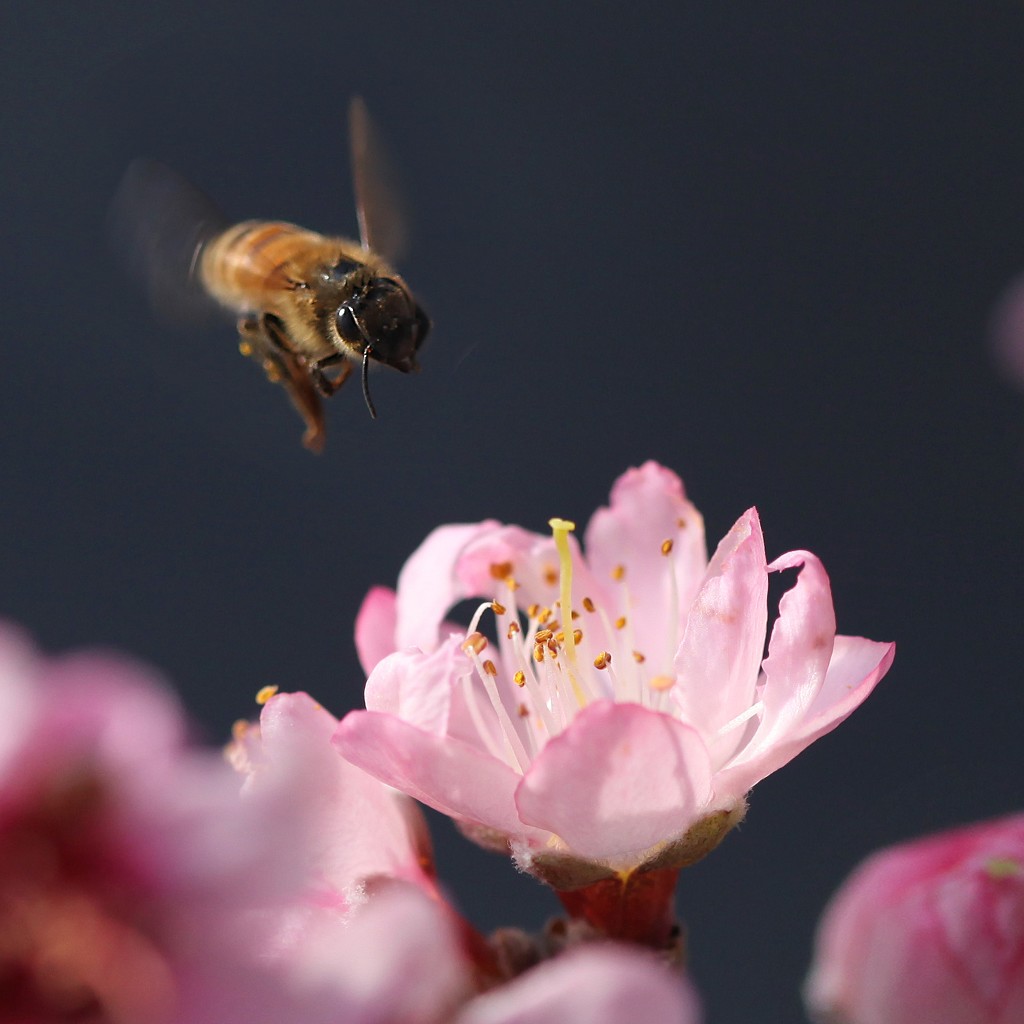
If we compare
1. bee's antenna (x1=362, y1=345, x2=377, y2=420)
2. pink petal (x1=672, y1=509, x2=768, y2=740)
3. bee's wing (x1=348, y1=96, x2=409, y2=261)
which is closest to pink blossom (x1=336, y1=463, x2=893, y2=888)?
pink petal (x1=672, y1=509, x2=768, y2=740)

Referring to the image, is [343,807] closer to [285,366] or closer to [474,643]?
[474,643]

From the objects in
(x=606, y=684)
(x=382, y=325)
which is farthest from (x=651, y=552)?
(x=382, y=325)

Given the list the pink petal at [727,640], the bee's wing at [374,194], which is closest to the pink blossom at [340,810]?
the pink petal at [727,640]

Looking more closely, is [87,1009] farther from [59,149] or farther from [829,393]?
[59,149]

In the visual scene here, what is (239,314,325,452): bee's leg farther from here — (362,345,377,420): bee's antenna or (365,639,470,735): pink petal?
(365,639,470,735): pink petal

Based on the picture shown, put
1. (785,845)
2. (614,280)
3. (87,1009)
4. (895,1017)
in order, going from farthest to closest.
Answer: (614,280) < (785,845) < (895,1017) < (87,1009)

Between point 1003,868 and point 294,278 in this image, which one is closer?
point 1003,868

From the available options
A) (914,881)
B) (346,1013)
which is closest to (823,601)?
(914,881)

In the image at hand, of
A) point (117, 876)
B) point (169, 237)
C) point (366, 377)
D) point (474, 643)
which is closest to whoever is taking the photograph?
point (117, 876)
